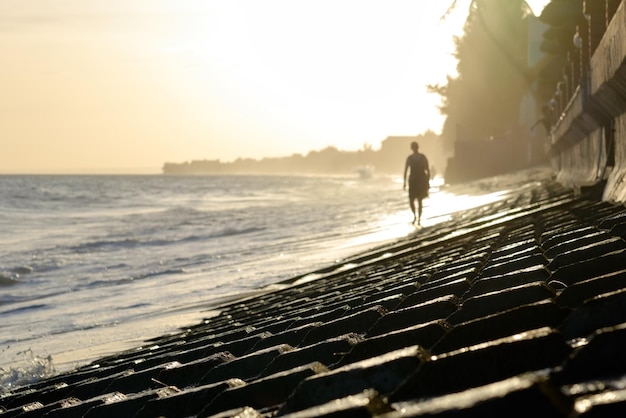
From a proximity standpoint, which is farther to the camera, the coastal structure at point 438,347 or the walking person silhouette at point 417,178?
the walking person silhouette at point 417,178

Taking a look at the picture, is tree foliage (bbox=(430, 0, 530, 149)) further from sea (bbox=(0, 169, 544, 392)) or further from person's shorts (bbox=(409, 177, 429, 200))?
person's shorts (bbox=(409, 177, 429, 200))

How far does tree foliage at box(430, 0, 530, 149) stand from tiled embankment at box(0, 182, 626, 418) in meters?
57.3

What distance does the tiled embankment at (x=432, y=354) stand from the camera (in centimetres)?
227

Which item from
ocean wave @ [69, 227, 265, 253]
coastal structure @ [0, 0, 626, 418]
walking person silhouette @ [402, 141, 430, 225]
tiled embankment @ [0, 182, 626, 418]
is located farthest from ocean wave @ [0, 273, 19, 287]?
tiled embankment @ [0, 182, 626, 418]

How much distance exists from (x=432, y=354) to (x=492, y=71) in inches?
2612

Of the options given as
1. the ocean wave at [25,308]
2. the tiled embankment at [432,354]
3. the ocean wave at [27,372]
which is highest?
the tiled embankment at [432,354]

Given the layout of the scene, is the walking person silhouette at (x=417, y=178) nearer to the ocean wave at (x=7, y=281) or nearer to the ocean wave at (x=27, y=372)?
the ocean wave at (x=7, y=281)

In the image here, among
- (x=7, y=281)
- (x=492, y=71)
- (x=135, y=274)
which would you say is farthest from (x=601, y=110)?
(x=492, y=71)

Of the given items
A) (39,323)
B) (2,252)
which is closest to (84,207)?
(2,252)

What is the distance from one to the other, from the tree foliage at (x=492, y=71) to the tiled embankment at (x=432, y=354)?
57.3 metres

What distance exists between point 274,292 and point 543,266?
6.22 metres

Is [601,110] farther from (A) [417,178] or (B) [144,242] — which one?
(B) [144,242]

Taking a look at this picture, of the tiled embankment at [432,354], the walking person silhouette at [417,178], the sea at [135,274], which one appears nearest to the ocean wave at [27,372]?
the sea at [135,274]

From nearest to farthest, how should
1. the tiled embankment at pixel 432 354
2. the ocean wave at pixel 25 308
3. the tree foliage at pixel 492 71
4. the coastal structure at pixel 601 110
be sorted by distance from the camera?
1. the tiled embankment at pixel 432 354
2. the coastal structure at pixel 601 110
3. the ocean wave at pixel 25 308
4. the tree foliage at pixel 492 71
